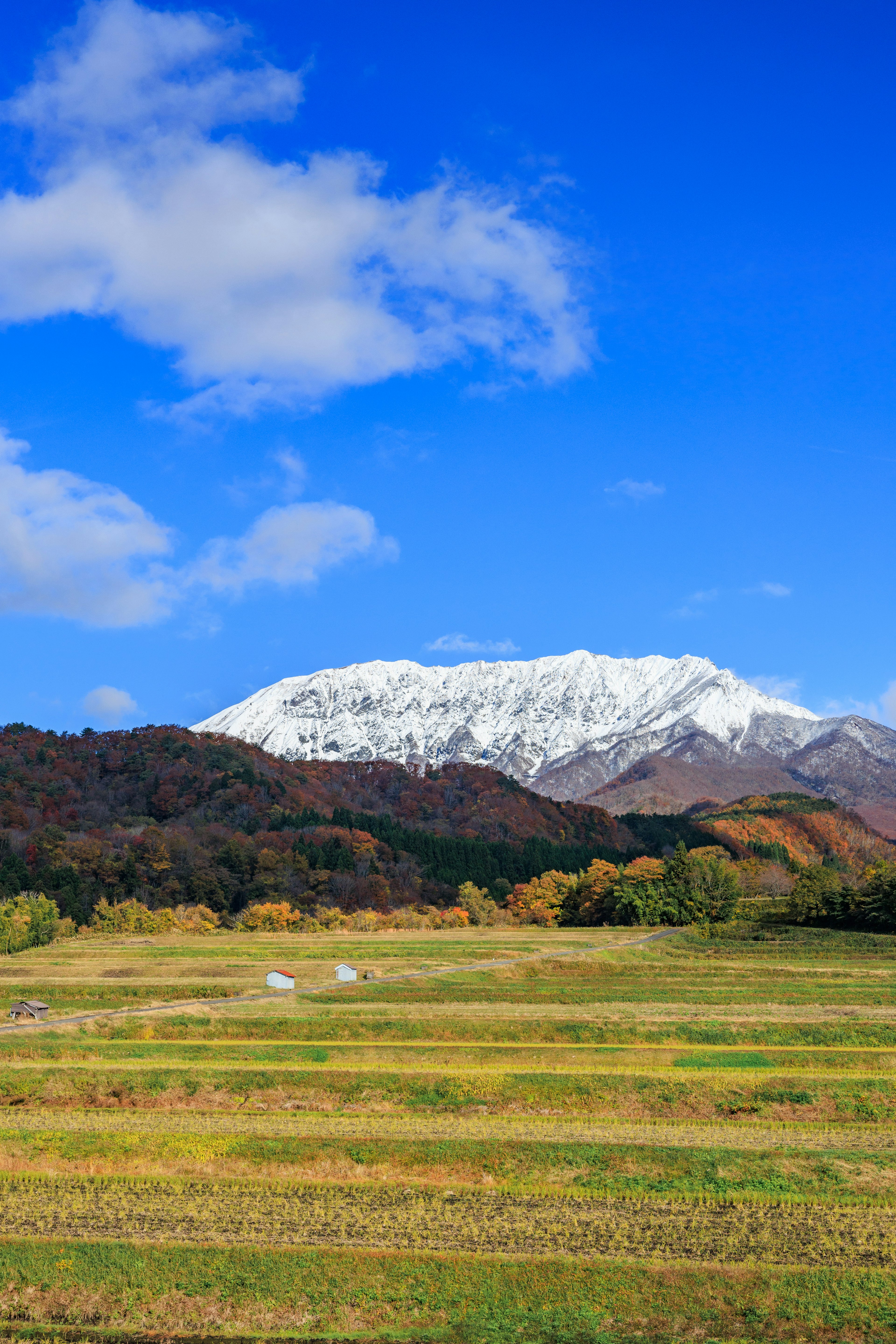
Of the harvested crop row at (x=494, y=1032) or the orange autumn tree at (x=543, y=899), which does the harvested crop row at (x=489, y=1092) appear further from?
the orange autumn tree at (x=543, y=899)

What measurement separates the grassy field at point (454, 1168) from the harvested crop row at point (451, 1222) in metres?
0.10

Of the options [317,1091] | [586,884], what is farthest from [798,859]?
[317,1091]

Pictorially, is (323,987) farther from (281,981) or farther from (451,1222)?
(451,1222)

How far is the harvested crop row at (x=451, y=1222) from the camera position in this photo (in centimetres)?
2344

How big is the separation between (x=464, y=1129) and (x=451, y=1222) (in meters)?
7.69

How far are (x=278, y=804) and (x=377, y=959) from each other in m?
96.0

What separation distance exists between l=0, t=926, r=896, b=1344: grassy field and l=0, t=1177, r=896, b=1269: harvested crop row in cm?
10

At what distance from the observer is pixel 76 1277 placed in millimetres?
22062

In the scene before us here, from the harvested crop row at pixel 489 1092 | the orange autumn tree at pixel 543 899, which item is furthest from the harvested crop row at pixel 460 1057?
the orange autumn tree at pixel 543 899

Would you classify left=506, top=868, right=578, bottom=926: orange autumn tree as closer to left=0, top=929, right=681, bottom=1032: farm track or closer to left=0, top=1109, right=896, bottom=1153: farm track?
left=0, top=929, right=681, bottom=1032: farm track

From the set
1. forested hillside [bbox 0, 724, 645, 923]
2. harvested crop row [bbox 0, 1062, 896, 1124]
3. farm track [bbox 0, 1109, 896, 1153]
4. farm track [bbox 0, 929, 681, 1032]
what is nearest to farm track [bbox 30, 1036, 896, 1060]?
harvested crop row [bbox 0, 1062, 896, 1124]

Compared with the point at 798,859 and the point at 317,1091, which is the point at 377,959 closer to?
the point at 317,1091

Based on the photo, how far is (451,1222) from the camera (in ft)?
82.5

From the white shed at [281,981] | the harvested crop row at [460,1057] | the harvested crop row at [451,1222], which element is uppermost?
the white shed at [281,981]
